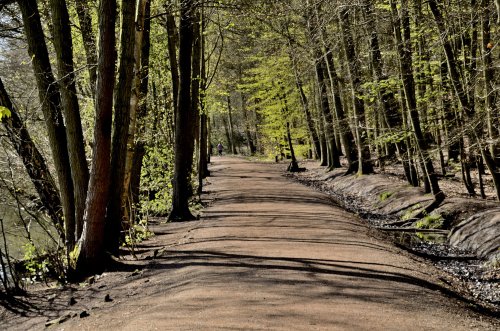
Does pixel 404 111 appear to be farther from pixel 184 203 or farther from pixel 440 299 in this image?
pixel 440 299

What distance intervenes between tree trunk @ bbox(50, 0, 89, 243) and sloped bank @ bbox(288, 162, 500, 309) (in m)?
7.30

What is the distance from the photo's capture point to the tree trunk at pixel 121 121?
9180 millimetres

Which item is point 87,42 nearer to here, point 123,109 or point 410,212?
point 123,109

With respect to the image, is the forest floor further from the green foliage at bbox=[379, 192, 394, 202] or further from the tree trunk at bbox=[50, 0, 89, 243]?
the green foliage at bbox=[379, 192, 394, 202]

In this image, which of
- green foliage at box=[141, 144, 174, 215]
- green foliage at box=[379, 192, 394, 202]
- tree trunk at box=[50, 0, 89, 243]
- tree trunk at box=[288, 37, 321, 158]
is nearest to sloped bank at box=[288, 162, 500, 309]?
green foliage at box=[379, 192, 394, 202]

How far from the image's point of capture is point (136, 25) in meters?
9.80

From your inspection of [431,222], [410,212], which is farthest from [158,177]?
[431,222]

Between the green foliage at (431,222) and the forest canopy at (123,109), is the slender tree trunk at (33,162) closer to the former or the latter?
the forest canopy at (123,109)

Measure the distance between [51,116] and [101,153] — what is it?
213 centimetres

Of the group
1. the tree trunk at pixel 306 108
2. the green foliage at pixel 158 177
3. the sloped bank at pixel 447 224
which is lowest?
the sloped bank at pixel 447 224

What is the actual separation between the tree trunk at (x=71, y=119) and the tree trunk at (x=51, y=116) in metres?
0.34

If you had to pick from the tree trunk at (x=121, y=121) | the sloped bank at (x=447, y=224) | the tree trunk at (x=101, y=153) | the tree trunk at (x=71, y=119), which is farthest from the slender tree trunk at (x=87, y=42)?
the sloped bank at (x=447, y=224)

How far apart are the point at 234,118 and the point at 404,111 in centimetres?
4599

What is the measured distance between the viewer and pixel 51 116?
9875 millimetres
